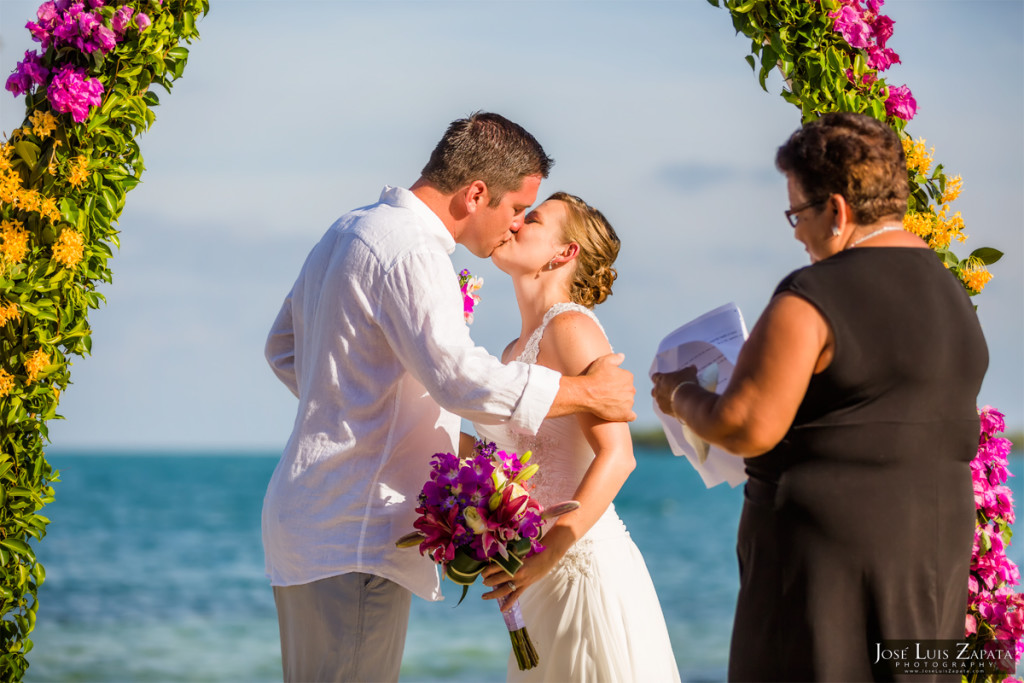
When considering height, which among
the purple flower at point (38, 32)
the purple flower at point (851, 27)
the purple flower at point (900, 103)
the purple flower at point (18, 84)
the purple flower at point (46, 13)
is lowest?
the purple flower at point (900, 103)

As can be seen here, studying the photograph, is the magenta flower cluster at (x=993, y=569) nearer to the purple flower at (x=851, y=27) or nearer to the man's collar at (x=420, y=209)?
the purple flower at (x=851, y=27)

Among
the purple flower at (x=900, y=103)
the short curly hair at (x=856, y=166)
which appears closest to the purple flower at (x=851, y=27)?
the purple flower at (x=900, y=103)

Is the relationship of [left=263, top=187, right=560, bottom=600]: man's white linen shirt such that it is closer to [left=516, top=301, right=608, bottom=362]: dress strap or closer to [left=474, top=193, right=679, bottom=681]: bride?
[left=474, top=193, right=679, bottom=681]: bride

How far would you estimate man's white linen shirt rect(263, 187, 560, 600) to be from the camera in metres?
2.98

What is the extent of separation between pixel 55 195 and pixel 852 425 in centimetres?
330

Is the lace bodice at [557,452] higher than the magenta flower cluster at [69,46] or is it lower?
lower

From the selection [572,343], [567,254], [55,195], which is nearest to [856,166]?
[572,343]

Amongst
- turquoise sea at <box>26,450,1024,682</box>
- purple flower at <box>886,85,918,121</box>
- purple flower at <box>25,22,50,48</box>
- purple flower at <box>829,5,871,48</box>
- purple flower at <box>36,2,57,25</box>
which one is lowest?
turquoise sea at <box>26,450,1024,682</box>

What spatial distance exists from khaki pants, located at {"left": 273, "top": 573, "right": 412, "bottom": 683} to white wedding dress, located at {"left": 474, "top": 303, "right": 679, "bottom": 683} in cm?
78

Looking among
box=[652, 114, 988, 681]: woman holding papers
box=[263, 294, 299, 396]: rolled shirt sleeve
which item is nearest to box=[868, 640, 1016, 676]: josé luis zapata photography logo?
box=[652, 114, 988, 681]: woman holding papers

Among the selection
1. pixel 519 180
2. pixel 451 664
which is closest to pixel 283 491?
pixel 519 180

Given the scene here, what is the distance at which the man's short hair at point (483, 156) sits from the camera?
342 centimetres

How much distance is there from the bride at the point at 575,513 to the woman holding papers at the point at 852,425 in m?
0.95

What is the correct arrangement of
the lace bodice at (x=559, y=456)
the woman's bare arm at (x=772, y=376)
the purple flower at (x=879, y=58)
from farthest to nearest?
the purple flower at (x=879, y=58) < the lace bodice at (x=559, y=456) < the woman's bare arm at (x=772, y=376)
